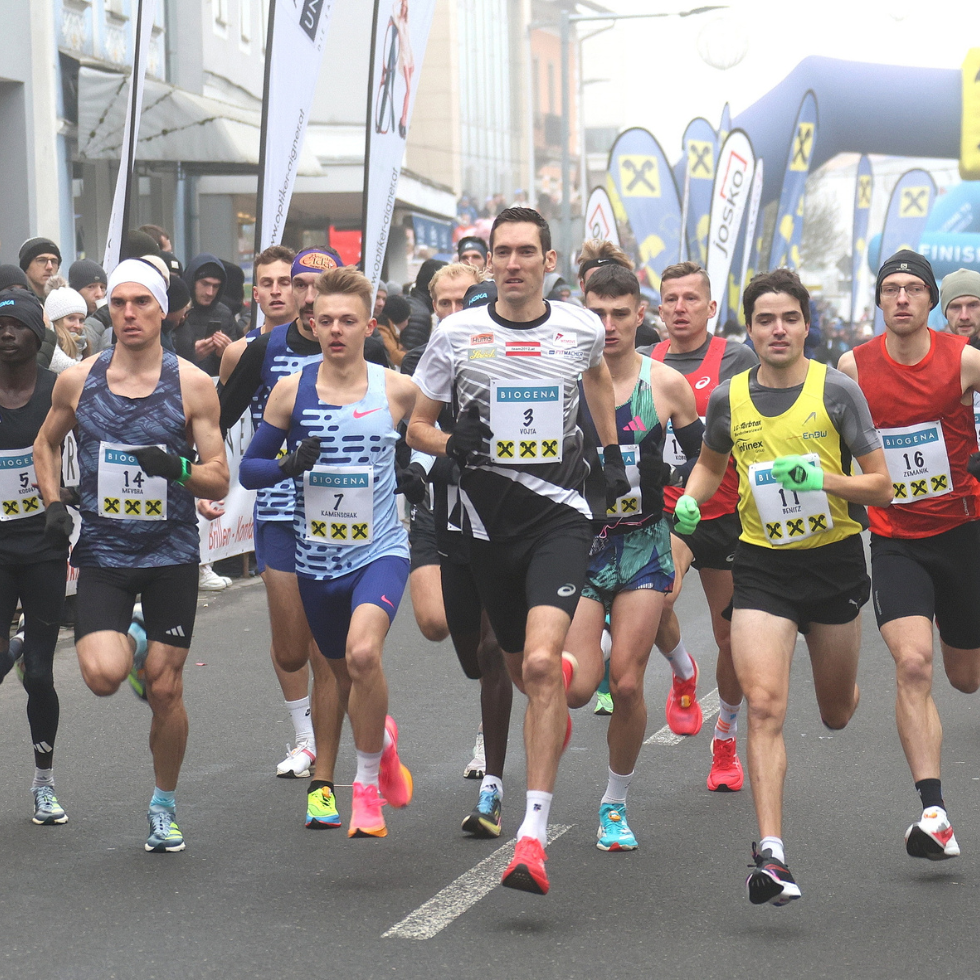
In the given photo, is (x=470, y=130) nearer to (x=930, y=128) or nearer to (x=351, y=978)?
(x=930, y=128)

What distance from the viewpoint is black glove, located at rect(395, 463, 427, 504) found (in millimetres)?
6125

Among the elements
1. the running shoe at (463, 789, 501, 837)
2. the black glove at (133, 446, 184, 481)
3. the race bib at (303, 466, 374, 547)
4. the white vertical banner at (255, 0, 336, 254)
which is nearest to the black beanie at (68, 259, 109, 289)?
the white vertical banner at (255, 0, 336, 254)

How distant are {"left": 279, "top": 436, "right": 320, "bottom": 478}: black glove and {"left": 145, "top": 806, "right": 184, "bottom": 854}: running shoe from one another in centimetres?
128

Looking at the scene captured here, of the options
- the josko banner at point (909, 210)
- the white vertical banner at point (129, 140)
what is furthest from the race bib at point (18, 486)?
the josko banner at point (909, 210)

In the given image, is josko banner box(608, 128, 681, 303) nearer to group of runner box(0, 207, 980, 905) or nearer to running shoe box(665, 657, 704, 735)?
running shoe box(665, 657, 704, 735)

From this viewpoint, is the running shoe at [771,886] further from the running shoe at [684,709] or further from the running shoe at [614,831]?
the running shoe at [684,709]

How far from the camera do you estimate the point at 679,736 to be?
24.9ft

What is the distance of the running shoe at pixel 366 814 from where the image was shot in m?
5.35

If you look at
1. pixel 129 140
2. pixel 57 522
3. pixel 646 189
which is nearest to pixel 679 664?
pixel 57 522

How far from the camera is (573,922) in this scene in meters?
4.92

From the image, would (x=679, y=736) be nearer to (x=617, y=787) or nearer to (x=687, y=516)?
(x=617, y=787)

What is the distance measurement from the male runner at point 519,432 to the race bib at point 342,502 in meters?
0.27

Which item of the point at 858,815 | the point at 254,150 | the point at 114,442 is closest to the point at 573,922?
the point at 858,815

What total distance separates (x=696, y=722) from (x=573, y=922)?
2477 millimetres
